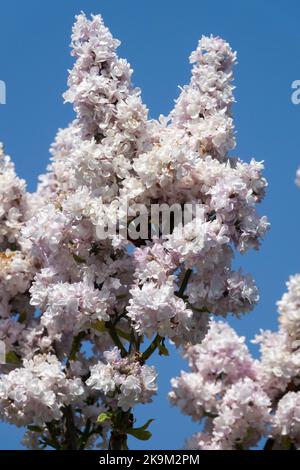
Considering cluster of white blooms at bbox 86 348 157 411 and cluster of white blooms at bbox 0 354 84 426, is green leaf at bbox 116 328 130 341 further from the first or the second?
cluster of white blooms at bbox 86 348 157 411

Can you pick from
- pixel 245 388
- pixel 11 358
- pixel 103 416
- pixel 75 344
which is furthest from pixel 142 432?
pixel 245 388

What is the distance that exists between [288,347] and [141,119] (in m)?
4.55

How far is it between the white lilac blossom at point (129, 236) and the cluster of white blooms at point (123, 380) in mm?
11

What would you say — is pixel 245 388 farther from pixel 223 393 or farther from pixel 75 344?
pixel 75 344

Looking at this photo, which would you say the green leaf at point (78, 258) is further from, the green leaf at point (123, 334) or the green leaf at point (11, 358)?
the green leaf at point (11, 358)

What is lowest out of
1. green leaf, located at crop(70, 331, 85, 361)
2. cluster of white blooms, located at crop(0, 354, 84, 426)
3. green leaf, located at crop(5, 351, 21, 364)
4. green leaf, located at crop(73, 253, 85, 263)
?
cluster of white blooms, located at crop(0, 354, 84, 426)

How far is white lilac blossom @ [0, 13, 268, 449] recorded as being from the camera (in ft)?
31.3

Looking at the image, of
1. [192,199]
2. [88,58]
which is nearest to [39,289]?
[192,199]

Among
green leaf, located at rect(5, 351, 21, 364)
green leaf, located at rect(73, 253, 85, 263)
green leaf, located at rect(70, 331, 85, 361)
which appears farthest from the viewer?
green leaf, located at rect(5, 351, 21, 364)

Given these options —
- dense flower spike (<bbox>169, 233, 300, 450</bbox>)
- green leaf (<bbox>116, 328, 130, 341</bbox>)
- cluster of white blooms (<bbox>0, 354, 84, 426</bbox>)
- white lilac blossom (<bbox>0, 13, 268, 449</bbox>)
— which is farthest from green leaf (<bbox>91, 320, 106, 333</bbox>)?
dense flower spike (<bbox>169, 233, 300, 450</bbox>)

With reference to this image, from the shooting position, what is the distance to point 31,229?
10336 millimetres

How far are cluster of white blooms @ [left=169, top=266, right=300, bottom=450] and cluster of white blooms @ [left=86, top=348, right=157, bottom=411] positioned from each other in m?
3.63

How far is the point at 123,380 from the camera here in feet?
31.2

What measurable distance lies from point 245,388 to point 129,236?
3.99 meters
